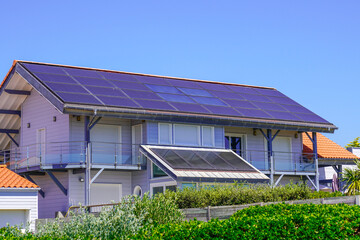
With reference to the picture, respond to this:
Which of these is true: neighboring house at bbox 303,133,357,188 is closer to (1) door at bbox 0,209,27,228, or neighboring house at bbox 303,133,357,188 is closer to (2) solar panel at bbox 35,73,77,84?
(2) solar panel at bbox 35,73,77,84

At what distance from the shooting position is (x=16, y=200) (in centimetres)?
2648

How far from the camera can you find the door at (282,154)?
115ft

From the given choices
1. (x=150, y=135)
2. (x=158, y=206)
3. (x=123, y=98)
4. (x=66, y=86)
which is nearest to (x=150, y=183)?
(x=150, y=135)

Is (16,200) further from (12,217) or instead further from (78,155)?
(78,155)

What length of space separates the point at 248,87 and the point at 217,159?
1019 centimetres

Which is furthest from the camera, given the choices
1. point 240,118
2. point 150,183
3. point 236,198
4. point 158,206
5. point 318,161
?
point 318,161

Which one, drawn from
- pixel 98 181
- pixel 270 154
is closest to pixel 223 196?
pixel 98 181

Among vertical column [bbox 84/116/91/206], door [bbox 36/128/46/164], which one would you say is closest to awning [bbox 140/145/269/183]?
vertical column [bbox 84/116/91/206]

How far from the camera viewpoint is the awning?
91.1 ft

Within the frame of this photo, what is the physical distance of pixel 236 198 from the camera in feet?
76.7

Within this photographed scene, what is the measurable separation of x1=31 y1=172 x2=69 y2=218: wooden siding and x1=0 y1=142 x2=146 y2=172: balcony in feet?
3.57

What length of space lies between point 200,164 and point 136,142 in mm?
3861

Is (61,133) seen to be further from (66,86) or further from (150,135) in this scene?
(150,135)

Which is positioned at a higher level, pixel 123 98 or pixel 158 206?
pixel 123 98
